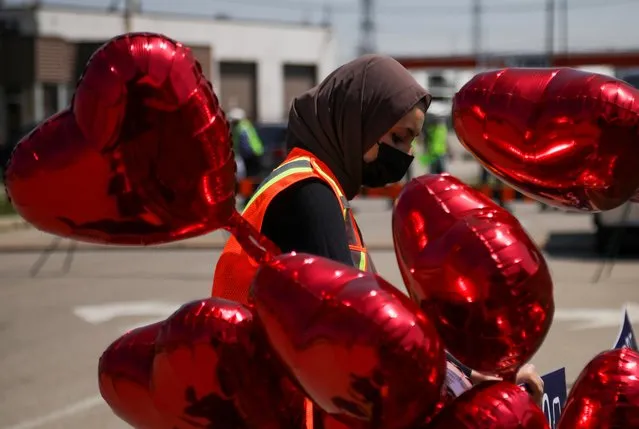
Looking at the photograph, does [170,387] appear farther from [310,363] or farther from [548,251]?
[548,251]

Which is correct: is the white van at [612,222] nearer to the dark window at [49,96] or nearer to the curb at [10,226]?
the curb at [10,226]

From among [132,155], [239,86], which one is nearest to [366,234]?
[132,155]

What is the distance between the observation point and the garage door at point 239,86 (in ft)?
159

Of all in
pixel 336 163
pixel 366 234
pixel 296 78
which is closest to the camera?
pixel 336 163

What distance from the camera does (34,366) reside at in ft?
22.7

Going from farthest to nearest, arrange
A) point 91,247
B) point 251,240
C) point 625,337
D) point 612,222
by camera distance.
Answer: point 91,247
point 612,222
point 625,337
point 251,240

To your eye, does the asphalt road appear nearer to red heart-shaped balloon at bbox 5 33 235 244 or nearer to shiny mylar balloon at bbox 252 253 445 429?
red heart-shaped balloon at bbox 5 33 235 244

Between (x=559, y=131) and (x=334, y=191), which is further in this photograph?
(x=334, y=191)

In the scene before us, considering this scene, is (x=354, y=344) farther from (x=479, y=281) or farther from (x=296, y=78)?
(x=296, y=78)

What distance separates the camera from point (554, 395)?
2836mm

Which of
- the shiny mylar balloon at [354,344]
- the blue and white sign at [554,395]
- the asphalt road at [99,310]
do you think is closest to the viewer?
the shiny mylar balloon at [354,344]

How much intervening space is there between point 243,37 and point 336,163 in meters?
47.2

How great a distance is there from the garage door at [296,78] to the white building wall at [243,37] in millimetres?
292

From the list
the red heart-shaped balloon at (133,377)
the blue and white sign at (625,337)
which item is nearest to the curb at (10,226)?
the blue and white sign at (625,337)
